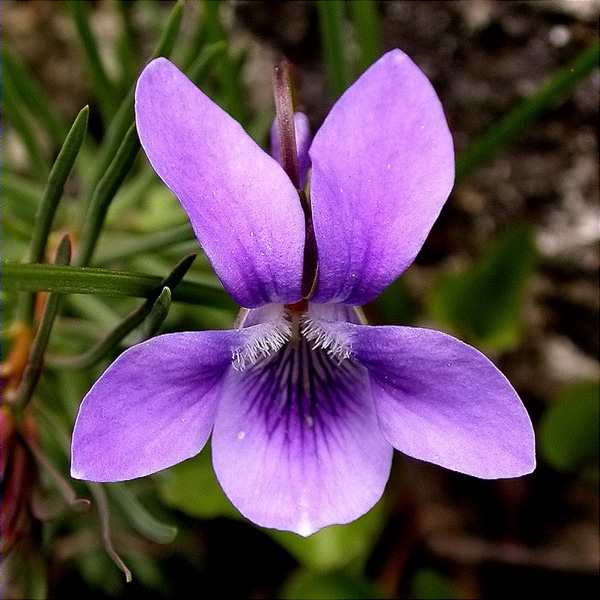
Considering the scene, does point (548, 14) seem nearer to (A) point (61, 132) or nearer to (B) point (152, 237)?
(B) point (152, 237)

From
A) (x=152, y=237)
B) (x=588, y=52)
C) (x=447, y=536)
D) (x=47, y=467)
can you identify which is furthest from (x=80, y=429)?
(x=447, y=536)

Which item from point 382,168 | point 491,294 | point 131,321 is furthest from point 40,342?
point 491,294

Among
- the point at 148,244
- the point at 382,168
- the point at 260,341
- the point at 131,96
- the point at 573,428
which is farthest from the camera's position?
the point at 573,428

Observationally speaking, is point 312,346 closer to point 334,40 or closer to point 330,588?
point 334,40

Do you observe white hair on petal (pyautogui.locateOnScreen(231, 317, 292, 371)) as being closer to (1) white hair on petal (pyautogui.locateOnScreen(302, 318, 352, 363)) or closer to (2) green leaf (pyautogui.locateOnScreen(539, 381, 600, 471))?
(1) white hair on petal (pyautogui.locateOnScreen(302, 318, 352, 363))

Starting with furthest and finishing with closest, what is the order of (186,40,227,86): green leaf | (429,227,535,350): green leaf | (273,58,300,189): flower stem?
1. (429,227,535,350): green leaf
2. (186,40,227,86): green leaf
3. (273,58,300,189): flower stem

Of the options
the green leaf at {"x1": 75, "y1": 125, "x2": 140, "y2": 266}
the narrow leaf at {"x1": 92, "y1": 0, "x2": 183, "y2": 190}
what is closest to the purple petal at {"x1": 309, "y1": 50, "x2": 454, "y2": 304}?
the green leaf at {"x1": 75, "y1": 125, "x2": 140, "y2": 266}
